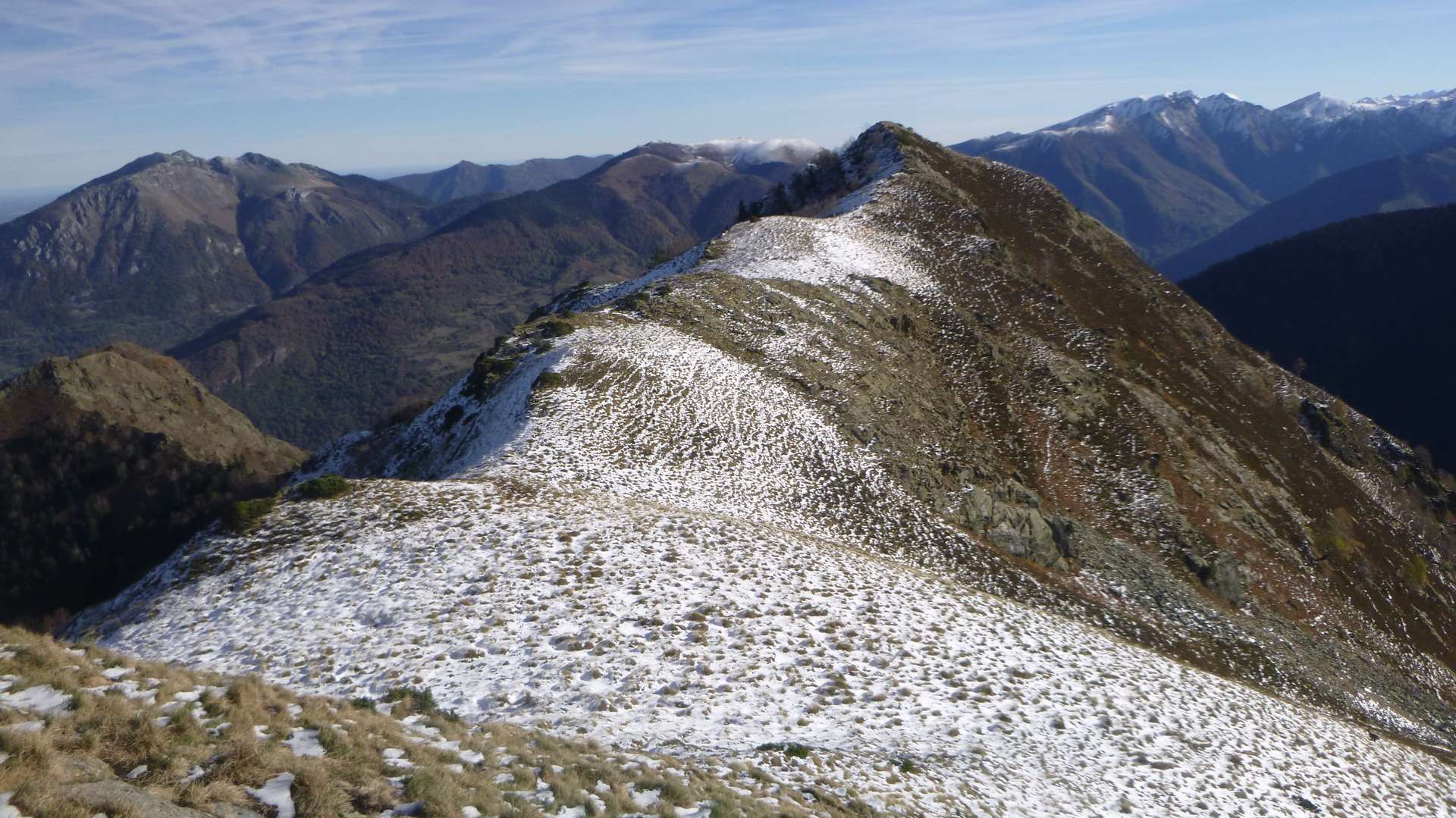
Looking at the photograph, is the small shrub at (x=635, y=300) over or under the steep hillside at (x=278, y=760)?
over

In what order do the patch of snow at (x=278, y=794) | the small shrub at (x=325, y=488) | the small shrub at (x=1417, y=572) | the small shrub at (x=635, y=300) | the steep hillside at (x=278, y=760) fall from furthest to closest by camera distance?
the small shrub at (x=1417, y=572), the small shrub at (x=635, y=300), the small shrub at (x=325, y=488), the patch of snow at (x=278, y=794), the steep hillside at (x=278, y=760)

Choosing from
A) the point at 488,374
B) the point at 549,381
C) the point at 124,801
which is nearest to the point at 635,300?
the point at 488,374

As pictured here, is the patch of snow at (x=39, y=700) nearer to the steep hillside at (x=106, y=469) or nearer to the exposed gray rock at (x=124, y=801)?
the exposed gray rock at (x=124, y=801)

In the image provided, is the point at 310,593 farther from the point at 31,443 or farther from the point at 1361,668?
the point at 31,443

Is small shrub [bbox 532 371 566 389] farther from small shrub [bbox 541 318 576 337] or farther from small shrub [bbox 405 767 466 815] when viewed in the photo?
small shrub [bbox 405 767 466 815]

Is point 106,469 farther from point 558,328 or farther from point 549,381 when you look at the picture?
point 549,381

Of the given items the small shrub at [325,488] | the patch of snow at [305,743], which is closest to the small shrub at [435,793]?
the patch of snow at [305,743]

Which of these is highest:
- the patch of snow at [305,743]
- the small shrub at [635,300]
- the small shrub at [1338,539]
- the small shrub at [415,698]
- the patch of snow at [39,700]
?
the small shrub at [635,300]
